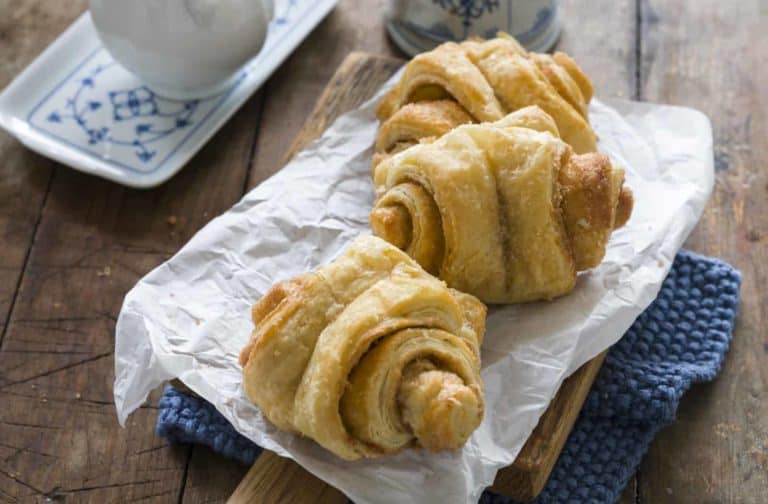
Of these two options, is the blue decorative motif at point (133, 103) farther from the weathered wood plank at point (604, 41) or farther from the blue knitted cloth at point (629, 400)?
the weathered wood plank at point (604, 41)

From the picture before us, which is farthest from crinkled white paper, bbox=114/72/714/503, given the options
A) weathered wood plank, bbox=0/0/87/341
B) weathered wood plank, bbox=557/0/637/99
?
weathered wood plank, bbox=0/0/87/341

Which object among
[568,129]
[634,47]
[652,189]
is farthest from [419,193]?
[634,47]

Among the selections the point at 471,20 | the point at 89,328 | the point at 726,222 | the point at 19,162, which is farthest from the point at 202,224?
the point at 726,222

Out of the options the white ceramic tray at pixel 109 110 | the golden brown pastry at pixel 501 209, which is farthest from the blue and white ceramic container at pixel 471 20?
the golden brown pastry at pixel 501 209

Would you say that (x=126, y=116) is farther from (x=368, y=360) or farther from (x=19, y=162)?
(x=368, y=360)

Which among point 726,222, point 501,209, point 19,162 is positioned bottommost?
point 726,222

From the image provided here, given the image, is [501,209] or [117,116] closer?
[501,209]

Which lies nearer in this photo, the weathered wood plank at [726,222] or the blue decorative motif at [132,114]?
the weathered wood plank at [726,222]
